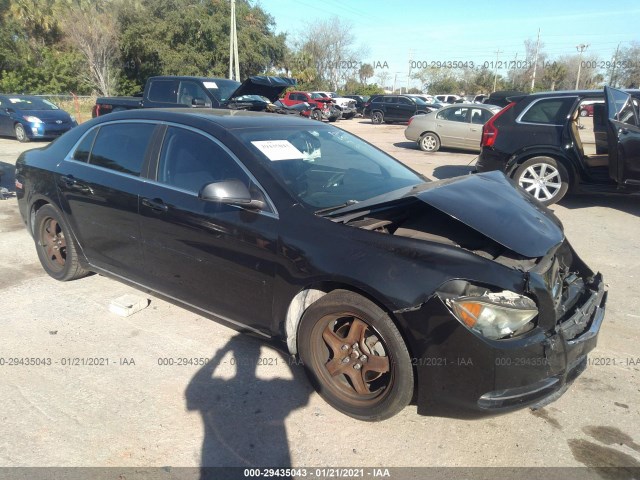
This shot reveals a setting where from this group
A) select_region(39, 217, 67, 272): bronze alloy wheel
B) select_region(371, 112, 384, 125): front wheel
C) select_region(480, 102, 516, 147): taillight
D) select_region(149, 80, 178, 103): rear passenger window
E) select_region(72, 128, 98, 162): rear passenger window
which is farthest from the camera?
select_region(371, 112, 384, 125): front wheel

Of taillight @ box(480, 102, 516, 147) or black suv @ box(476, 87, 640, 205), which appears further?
taillight @ box(480, 102, 516, 147)

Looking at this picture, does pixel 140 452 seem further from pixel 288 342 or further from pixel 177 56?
pixel 177 56

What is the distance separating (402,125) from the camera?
27.0m

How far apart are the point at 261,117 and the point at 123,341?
197cm

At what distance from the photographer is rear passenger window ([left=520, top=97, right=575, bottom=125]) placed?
7309 millimetres

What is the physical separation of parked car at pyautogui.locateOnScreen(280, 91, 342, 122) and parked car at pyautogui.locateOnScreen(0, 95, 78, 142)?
40.2ft

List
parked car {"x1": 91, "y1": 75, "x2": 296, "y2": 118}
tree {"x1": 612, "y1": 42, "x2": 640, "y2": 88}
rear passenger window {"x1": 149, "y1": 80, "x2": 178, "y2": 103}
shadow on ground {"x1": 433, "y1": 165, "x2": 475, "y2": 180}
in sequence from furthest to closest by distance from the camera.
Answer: tree {"x1": 612, "y1": 42, "x2": 640, "y2": 88}
rear passenger window {"x1": 149, "y1": 80, "x2": 178, "y2": 103}
parked car {"x1": 91, "y1": 75, "x2": 296, "y2": 118}
shadow on ground {"x1": 433, "y1": 165, "x2": 475, "y2": 180}

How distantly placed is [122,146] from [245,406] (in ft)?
7.38

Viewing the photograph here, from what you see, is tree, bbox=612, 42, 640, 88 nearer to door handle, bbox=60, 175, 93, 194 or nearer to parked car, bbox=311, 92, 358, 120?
parked car, bbox=311, 92, 358, 120

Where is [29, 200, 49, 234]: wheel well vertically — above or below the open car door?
below

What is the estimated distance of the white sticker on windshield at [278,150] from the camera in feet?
10.4

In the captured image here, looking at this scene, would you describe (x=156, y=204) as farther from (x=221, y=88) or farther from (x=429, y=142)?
(x=429, y=142)

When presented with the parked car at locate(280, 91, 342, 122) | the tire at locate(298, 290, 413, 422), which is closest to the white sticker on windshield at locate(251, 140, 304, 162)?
the tire at locate(298, 290, 413, 422)

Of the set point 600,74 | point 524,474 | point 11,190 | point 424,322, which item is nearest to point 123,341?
point 424,322
